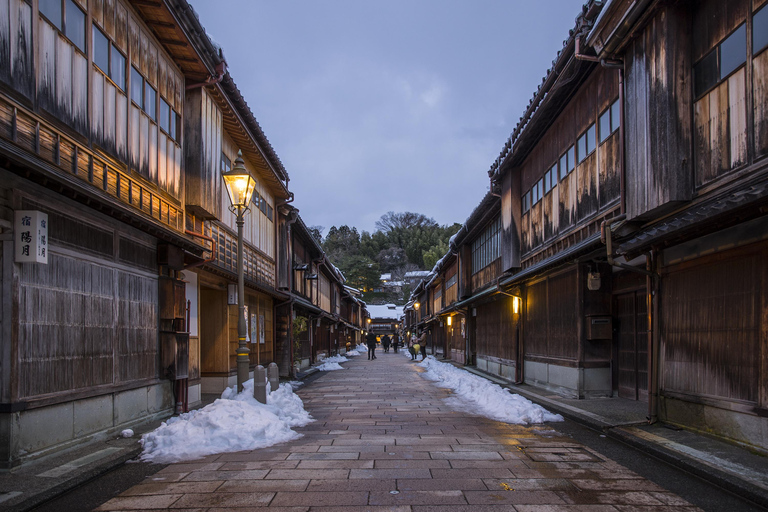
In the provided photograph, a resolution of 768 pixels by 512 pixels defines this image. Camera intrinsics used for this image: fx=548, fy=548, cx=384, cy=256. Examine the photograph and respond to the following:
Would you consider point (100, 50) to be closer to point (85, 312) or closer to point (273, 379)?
point (85, 312)

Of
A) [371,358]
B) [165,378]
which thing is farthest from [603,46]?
Result: [371,358]

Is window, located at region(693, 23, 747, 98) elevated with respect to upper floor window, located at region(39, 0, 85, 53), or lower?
lower

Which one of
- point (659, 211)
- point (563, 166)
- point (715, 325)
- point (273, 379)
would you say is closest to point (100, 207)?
point (273, 379)

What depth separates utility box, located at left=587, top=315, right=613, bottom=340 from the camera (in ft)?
43.5

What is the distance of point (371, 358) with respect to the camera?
42125mm

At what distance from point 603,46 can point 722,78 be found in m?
2.94

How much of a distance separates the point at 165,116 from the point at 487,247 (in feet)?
55.1

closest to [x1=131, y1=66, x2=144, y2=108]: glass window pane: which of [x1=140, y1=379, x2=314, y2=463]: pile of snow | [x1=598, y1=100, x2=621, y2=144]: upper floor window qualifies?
[x1=140, y1=379, x2=314, y2=463]: pile of snow

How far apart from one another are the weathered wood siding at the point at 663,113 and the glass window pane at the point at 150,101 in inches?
372

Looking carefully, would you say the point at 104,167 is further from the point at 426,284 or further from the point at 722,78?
the point at 426,284

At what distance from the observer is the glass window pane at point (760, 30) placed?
7324mm

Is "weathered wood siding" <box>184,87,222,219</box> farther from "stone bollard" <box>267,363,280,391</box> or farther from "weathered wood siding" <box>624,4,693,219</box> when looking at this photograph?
"weathered wood siding" <box>624,4,693,219</box>

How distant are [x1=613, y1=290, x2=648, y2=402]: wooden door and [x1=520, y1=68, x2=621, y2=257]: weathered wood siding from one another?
2.22m

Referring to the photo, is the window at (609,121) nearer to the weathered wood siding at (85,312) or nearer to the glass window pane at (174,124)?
the glass window pane at (174,124)
